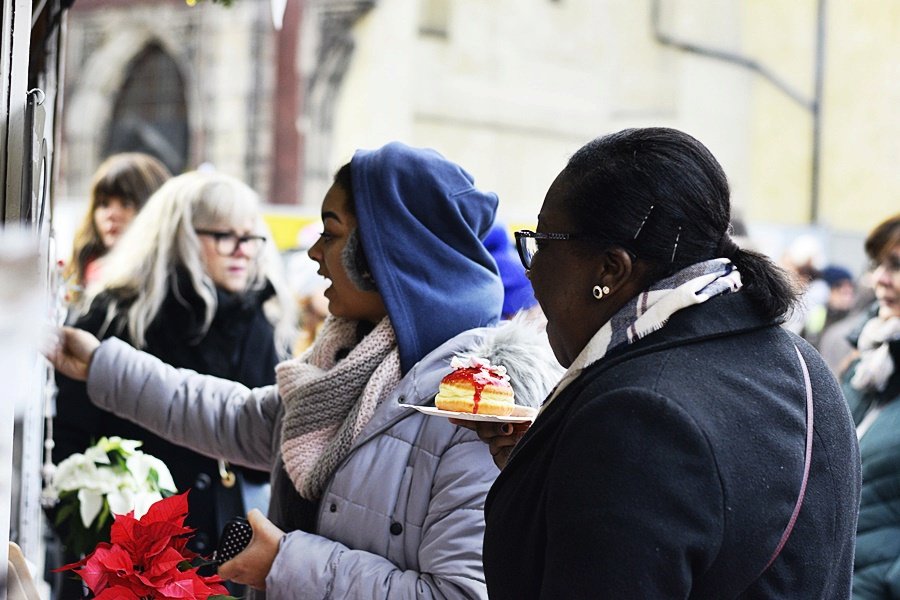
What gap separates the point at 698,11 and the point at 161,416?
19630mm

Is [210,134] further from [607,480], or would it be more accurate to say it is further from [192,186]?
[607,480]

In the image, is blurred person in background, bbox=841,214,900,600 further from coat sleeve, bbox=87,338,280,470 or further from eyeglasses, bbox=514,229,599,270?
eyeglasses, bbox=514,229,599,270

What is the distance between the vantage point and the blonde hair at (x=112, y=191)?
15.2 ft

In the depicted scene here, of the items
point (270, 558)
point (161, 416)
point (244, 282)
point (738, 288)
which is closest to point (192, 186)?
point (244, 282)

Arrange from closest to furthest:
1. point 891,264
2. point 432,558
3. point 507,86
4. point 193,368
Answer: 1. point 432,558
2. point 193,368
3. point 891,264
4. point 507,86

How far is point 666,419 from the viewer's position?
150cm

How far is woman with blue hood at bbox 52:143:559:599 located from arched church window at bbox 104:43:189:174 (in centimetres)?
1608

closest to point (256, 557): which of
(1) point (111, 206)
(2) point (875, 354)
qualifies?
(2) point (875, 354)

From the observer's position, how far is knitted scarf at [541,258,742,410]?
1.61 metres

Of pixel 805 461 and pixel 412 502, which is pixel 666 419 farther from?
pixel 412 502

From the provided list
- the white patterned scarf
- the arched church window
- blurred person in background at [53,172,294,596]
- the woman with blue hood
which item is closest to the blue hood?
the woman with blue hood

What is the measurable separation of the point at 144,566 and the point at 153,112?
691 inches

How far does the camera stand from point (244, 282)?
159 inches

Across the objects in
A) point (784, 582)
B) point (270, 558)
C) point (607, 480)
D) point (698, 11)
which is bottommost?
point (270, 558)
